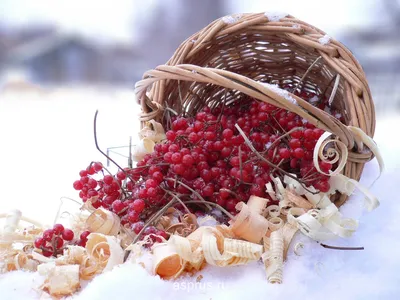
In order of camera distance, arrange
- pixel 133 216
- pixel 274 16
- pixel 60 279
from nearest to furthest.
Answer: pixel 60 279
pixel 133 216
pixel 274 16

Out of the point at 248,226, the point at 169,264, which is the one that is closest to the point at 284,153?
the point at 248,226

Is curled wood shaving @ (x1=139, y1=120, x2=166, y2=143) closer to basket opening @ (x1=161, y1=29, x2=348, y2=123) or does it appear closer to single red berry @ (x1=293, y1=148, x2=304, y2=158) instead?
basket opening @ (x1=161, y1=29, x2=348, y2=123)

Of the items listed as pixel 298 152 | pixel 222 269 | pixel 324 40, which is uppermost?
pixel 324 40

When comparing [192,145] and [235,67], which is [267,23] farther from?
[192,145]

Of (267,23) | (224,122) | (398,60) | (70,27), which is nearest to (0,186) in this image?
(224,122)

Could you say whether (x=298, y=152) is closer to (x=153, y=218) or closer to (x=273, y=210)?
(x=273, y=210)

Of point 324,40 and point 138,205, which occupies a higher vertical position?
point 324,40
